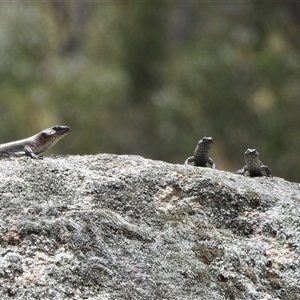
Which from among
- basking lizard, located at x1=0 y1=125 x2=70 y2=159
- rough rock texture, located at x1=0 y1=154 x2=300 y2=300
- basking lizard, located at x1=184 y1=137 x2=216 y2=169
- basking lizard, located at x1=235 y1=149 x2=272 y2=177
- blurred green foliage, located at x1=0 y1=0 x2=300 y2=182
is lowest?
rough rock texture, located at x1=0 y1=154 x2=300 y2=300

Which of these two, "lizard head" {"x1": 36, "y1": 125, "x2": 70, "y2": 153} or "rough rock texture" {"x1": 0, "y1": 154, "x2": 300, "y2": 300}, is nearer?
"rough rock texture" {"x1": 0, "y1": 154, "x2": 300, "y2": 300}

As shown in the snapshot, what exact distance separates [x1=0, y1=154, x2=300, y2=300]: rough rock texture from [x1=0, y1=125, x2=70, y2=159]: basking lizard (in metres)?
1.45

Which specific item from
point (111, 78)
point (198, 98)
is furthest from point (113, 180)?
point (111, 78)

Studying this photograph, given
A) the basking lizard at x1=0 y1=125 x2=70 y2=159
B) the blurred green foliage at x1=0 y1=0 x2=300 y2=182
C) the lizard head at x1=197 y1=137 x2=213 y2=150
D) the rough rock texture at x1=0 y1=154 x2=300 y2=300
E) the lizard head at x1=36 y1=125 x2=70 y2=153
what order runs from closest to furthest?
the rough rock texture at x1=0 y1=154 x2=300 y2=300 < the basking lizard at x1=0 y1=125 x2=70 y2=159 < the lizard head at x1=36 y1=125 x2=70 y2=153 < the lizard head at x1=197 y1=137 x2=213 y2=150 < the blurred green foliage at x1=0 y1=0 x2=300 y2=182

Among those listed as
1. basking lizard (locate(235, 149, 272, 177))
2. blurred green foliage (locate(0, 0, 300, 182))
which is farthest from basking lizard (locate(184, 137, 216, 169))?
blurred green foliage (locate(0, 0, 300, 182))

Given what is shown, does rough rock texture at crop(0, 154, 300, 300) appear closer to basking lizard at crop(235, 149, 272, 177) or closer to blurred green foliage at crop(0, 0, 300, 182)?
basking lizard at crop(235, 149, 272, 177)

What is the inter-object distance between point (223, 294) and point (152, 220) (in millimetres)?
790

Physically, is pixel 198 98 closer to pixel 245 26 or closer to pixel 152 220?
pixel 245 26

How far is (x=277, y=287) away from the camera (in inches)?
173

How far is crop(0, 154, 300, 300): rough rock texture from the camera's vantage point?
4.09 m

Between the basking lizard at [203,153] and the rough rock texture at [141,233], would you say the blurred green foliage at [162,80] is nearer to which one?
the basking lizard at [203,153]

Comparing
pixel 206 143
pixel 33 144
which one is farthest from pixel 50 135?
pixel 206 143

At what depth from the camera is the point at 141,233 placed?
4.55 metres

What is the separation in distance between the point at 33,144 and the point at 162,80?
30966mm
